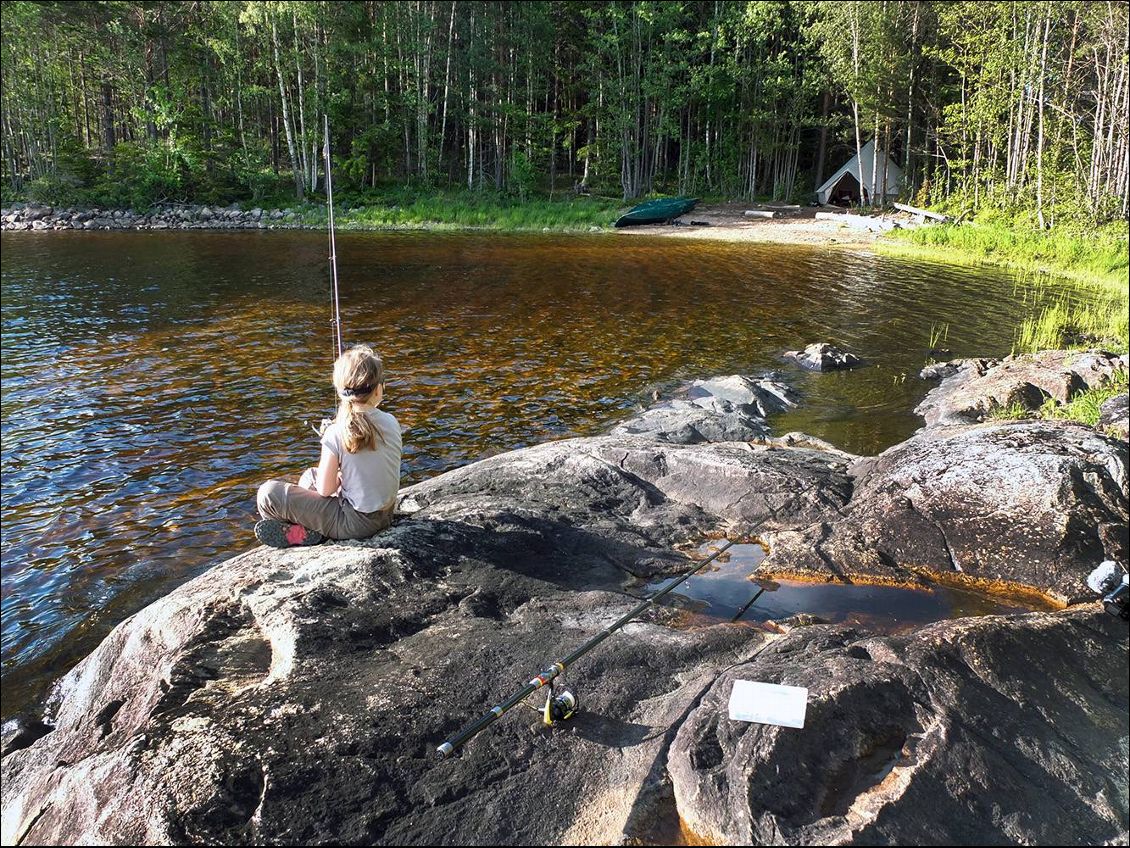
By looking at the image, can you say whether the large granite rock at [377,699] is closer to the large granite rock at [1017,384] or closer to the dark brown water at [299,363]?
the dark brown water at [299,363]

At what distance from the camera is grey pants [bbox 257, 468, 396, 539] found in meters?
4.88

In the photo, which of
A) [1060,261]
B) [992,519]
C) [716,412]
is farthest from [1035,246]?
[992,519]

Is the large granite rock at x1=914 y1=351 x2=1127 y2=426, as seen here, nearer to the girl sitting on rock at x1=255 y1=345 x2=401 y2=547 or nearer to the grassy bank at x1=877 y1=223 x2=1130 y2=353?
the grassy bank at x1=877 y1=223 x2=1130 y2=353

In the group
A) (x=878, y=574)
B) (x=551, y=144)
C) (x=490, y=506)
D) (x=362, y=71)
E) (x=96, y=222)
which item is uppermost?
(x=362, y=71)

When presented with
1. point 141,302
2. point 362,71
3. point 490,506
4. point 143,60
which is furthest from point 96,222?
point 490,506

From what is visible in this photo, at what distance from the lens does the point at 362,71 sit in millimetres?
41625

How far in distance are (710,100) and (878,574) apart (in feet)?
133

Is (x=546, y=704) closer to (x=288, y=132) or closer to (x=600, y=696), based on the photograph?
(x=600, y=696)

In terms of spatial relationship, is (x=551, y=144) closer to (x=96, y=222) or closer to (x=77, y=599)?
(x=96, y=222)

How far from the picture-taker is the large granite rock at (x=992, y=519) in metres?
5.12

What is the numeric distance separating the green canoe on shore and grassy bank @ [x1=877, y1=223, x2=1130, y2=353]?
9764mm

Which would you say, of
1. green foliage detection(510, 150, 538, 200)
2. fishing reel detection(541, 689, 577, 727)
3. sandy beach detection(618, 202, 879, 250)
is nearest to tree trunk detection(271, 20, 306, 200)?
green foliage detection(510, 150, 538, 200)

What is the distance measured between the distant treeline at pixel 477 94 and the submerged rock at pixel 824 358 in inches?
911

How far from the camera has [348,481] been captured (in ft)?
16.2
